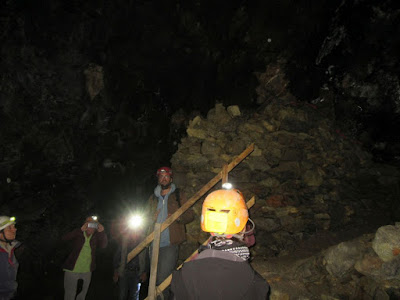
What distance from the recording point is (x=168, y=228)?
189 inches

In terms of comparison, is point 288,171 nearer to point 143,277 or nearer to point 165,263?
point 165,263

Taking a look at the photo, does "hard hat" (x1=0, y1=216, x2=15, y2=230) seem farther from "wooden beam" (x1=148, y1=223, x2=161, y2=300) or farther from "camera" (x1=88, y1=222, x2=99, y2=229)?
"wooden beam" (x1=148, y1=223, x2=161, y2=300)

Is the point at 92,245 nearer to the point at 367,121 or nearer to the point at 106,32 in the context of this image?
the point at 106,32

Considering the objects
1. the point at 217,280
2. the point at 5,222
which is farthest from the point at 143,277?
the point at 217,280

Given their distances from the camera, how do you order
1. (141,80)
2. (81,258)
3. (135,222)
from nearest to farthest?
(81,258)
(135,222)
(141,80)

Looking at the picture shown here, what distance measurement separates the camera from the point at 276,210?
617 centimetres

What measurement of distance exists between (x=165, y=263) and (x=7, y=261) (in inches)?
105

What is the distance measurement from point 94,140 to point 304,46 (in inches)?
300

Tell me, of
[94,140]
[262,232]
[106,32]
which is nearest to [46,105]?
[94,140]

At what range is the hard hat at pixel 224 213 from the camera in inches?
→ 106

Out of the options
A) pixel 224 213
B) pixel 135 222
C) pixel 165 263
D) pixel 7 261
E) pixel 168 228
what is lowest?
pixel 165 263

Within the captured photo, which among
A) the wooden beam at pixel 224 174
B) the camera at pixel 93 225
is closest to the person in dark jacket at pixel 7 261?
the camera at pixel 93 225

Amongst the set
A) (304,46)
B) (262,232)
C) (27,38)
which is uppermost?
(304,46)

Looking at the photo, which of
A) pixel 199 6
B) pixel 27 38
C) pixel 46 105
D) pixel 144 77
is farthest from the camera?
pixel 199 6
